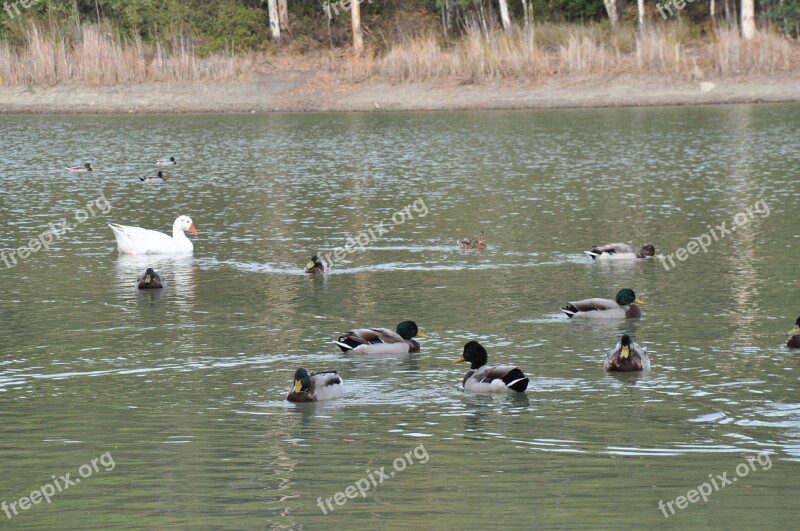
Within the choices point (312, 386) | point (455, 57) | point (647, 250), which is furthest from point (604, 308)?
point (455, 57)

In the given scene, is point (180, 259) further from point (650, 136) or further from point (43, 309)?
point (650, 136)

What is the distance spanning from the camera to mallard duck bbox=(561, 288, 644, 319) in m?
18.7

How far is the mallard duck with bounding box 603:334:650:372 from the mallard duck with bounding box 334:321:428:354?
2.49m

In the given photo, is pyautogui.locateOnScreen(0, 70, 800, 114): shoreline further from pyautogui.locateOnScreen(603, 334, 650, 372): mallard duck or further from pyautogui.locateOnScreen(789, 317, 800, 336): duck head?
pyautogui.locateOnScreen(603, 334, 650, 372): mallard duck

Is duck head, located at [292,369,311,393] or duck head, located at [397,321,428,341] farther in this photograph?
duck head, located at [397,321,428,341]

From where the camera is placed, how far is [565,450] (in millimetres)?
12539

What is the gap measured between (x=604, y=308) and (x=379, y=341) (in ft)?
11.8

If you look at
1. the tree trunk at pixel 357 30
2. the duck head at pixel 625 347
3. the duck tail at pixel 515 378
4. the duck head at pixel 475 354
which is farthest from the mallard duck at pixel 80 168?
the tree trunk at pixel 357 30

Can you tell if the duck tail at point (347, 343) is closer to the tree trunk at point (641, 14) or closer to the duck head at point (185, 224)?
the duck head at point (185, 224)

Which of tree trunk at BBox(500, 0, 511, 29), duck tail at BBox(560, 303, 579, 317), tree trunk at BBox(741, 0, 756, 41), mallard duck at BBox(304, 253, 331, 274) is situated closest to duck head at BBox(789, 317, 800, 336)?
duck tail at BBox(560, 303, 579, 317)

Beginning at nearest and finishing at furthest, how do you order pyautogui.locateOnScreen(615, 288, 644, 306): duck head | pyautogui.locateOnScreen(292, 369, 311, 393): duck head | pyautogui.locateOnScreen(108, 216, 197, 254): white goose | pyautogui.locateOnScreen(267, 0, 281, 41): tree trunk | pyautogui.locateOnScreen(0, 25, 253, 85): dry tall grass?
pyautogui.locateOnScreen(292, 369, 311, 393): duck head → pyautogui.locateOnScreen(615, 288, 644, 306): duck head → pyautogui.locateOnScreen(108, 216, 197, 254): white goose → pyautogui.locateOnScreen(0, 25, 253, 85): dry tall grass → pyautogui.locateOnScreen(267, 0, 281, 41): tree trunk

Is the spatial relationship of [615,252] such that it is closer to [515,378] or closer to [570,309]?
[570,309]

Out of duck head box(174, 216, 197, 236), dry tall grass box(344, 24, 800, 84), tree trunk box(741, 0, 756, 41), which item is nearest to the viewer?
duck head box(174, 216, 197, 236)

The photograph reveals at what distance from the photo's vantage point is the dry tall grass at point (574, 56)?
58.1 m
